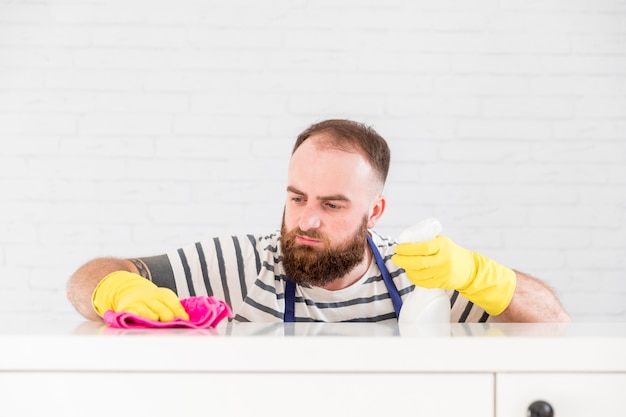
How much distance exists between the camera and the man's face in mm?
1866

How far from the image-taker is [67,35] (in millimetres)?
3018

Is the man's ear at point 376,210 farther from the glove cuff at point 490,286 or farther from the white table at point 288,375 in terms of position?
the white table at point 288,375

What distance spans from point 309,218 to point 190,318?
731 millimetres

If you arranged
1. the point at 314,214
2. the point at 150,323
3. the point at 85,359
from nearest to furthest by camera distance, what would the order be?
the point at 85,359, the point at 150,323, the point at 314,214

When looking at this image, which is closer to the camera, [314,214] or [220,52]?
[314,214]

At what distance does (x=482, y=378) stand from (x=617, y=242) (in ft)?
7.89

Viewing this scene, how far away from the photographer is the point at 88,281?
1.64 m

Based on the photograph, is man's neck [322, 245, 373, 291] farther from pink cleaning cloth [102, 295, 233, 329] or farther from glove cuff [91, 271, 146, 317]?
pink cleaning cloth [102, 295, 233, 329]

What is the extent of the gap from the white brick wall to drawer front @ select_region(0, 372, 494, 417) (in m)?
2.12

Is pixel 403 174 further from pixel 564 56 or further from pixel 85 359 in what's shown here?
pixel 85 359

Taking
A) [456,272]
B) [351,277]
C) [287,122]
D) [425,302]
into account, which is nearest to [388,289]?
[351,277]

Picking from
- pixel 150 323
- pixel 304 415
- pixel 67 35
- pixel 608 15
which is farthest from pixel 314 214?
pixel 608 15

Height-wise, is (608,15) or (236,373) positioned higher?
(608,15)

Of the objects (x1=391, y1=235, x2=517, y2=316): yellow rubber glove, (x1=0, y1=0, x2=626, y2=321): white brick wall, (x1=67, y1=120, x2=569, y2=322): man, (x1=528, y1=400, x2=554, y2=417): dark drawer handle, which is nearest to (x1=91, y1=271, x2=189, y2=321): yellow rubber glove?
(x1=67, y1=120, x2=569, y2=322): man
